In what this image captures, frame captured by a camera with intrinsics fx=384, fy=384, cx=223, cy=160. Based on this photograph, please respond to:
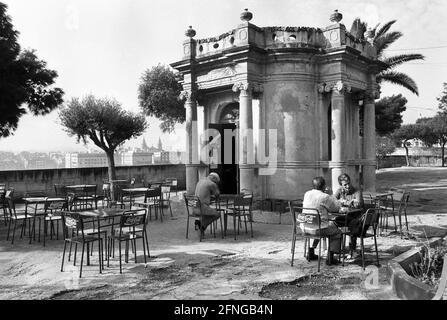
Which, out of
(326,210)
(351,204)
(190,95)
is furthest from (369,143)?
(326,210)

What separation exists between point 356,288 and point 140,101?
79.2 feet

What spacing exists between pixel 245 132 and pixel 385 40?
12.3 m

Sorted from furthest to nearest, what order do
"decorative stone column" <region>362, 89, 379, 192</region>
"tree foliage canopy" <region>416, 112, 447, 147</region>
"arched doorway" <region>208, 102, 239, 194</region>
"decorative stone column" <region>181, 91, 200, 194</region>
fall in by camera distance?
"tree foliage canopy" <region>416, 112, 447, 147</region>, "decorative stone column" <region>362, 89, 379, 192</region>, "arched doorway" <region>208, 102, 239, 194</region>, "decorative stone column" <region>181, 91, 200, 194</region>

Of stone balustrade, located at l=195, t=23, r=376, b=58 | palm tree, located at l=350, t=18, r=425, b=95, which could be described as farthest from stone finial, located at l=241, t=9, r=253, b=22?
palm tree, located at l=350, t=18, r=425, b=95

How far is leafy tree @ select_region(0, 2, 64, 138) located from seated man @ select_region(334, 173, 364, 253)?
30.6 feet

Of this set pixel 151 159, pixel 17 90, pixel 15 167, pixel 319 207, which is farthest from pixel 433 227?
pixel 151 159

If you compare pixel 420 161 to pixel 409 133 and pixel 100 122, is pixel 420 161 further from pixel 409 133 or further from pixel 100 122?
pixel 100 122

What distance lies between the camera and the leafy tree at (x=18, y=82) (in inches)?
430

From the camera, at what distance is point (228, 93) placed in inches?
516

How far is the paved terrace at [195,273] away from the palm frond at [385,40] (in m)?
13.3

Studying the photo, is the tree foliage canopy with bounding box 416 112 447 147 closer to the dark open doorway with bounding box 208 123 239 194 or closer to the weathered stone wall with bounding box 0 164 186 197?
the weathered stone wall with bounding box 0 164 186 197

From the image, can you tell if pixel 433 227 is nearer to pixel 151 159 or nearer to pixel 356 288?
pixel 356 288

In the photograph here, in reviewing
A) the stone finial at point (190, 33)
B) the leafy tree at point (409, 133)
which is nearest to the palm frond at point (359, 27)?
the stone finial at point (190, 33)

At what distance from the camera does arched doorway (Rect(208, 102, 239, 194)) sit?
13.4 metres
